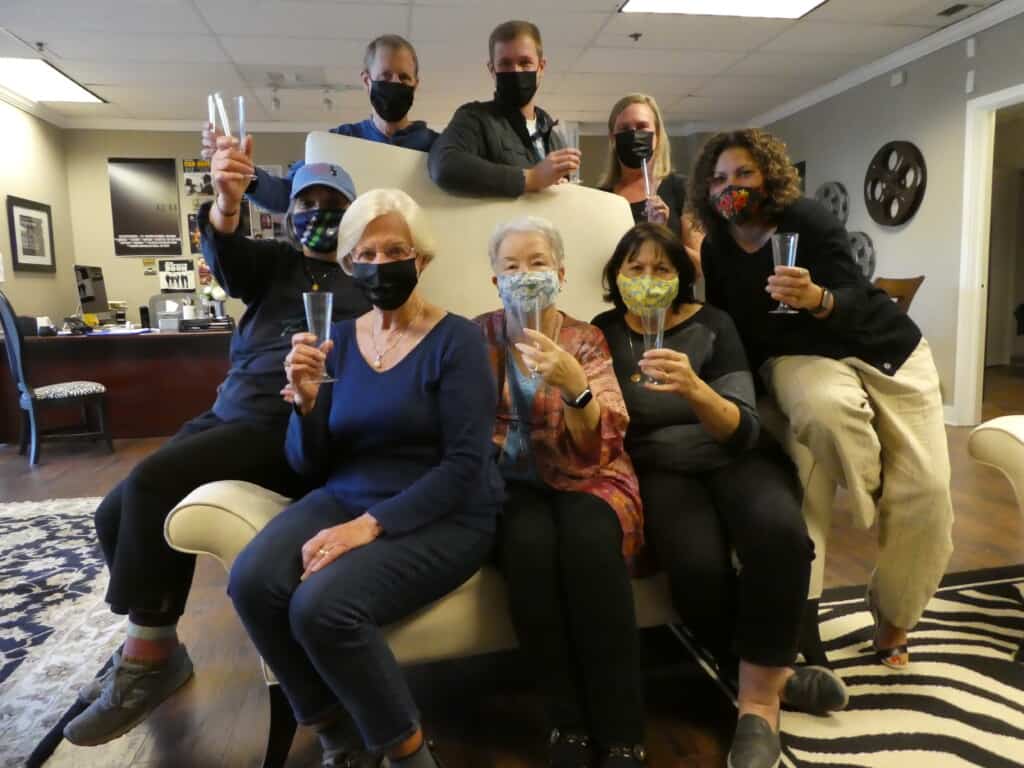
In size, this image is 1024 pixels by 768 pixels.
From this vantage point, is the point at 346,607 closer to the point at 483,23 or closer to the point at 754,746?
the point at 754,746

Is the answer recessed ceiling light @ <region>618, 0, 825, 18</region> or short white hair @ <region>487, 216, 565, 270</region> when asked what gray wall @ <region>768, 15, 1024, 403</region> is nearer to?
recessed ceiling light @ <region>618, 0, 825, 18</region>

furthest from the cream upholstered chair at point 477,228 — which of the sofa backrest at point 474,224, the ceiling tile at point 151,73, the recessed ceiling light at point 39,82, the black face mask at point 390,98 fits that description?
the recessed ceiling light at point 39,82

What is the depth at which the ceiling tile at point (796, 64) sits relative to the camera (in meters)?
5.20

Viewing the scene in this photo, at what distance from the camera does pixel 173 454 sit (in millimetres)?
1519

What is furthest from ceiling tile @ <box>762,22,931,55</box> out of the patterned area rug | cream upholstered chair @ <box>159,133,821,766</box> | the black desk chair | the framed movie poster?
the framed movie poster

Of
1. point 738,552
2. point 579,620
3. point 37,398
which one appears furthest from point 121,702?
point 37,398

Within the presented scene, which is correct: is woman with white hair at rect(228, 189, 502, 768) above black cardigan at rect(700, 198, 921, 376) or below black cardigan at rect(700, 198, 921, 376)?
below

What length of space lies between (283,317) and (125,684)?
859 millimetres

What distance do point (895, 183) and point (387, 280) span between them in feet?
17.0

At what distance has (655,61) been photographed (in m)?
5.28

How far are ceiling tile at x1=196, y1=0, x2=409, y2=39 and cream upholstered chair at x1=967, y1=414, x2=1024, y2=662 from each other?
379cm

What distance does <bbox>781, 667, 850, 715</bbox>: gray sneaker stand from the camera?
5.07 feet

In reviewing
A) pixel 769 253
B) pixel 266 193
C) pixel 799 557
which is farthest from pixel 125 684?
pixel 769 253

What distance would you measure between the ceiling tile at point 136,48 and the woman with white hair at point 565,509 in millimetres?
4155
